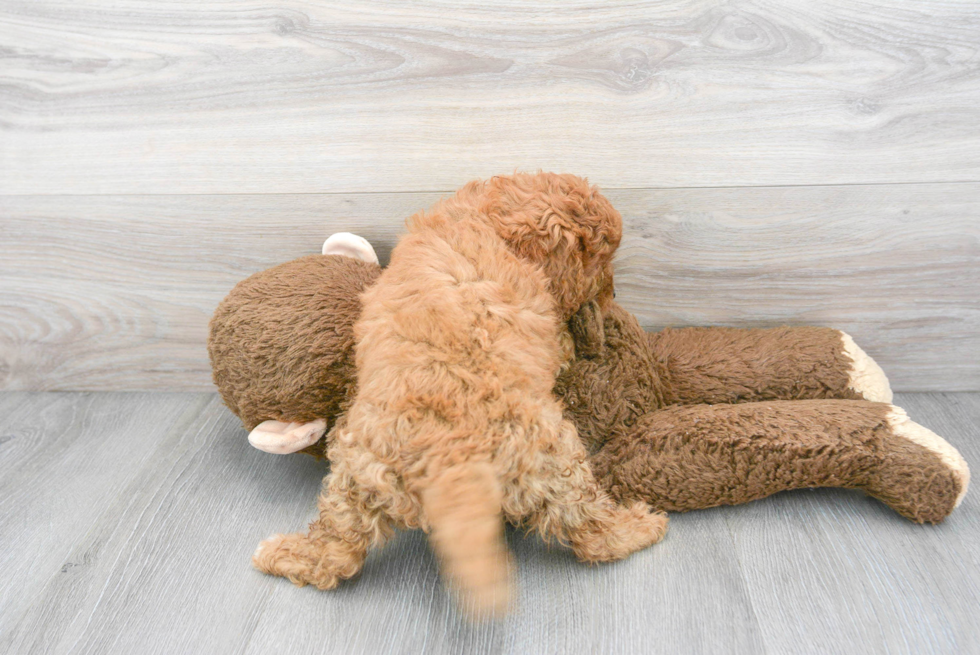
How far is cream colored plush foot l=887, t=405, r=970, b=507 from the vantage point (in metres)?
0.97

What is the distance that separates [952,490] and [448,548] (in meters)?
0.78

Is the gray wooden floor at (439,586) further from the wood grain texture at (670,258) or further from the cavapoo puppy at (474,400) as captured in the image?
the wood grain texture at (670,258)

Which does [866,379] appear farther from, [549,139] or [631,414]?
[549,139]

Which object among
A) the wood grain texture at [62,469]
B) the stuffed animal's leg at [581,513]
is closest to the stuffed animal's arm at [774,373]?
the stuffed animal's leg at [581,513]

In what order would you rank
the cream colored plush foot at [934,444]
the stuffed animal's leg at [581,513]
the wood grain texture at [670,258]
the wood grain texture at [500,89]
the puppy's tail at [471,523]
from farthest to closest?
the wood grain texture at [670,258] → the wood grain texture at [500,89] → the cream colored plush foot at [934,444] → the stuffed animal's leg at [581,513] → the puppy's tail at [471,523]

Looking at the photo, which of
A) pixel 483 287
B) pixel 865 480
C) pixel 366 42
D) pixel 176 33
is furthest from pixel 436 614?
pixel 176 33

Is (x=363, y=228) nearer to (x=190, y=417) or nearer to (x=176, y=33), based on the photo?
(x=176, y=33)

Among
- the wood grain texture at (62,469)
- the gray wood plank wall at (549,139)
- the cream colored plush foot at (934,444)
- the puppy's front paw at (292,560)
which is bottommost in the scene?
the wood grain texture at (62,469)

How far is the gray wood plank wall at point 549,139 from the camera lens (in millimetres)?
1091

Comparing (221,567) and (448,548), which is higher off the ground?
(448,548)

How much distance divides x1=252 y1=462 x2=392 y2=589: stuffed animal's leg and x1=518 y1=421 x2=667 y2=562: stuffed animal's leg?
0.21 m

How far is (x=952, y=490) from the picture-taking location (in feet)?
3.19

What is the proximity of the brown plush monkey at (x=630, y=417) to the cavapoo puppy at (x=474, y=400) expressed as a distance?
0.33ft

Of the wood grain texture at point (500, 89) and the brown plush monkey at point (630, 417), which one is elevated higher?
the wood grain texture at point (500, 89)
